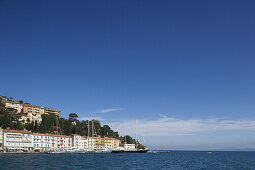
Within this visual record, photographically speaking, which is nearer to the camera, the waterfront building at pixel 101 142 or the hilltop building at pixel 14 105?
the hilltop building at pixel 14 105

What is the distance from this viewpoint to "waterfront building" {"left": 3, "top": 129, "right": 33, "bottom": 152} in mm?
102125

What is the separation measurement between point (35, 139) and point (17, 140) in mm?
10948

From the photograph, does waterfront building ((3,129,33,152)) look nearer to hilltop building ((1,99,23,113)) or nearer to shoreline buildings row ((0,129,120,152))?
shoreline buildings row ((0,129,120,152))

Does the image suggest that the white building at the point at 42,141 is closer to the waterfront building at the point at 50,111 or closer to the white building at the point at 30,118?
the white building at the point at 30,118

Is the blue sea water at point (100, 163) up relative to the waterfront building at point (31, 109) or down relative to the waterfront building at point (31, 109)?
down

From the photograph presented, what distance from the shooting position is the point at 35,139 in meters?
117

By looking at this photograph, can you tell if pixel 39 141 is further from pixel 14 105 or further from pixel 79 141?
pixel 14 105

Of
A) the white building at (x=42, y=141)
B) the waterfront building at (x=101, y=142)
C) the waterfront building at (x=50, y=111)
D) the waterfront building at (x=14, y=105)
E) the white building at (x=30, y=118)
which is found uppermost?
the waterfront building at (x=14, y=105)

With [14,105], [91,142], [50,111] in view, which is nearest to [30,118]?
[14,105]

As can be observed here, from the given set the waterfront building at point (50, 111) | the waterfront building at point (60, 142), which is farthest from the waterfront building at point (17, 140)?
the waterfront building at point (50, 111)

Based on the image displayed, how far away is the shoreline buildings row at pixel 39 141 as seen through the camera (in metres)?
103

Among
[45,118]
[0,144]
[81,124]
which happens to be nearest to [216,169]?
[0,144]

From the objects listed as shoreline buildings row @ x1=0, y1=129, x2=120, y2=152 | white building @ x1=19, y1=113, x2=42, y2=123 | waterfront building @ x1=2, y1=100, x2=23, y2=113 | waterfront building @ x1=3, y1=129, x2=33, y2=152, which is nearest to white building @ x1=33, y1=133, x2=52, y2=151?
shoreline buildings row @ x1=0, y1=129, x2=120, y2=152

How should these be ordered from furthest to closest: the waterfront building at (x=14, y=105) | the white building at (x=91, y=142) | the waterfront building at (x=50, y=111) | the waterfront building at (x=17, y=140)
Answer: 1. the waterfront building at (x=50, y=111)
2. the white building at (x=91, y=142)
3. the waterfront building at (x=14, y=105)
4. the waterfront building at (x=17, y=140)
